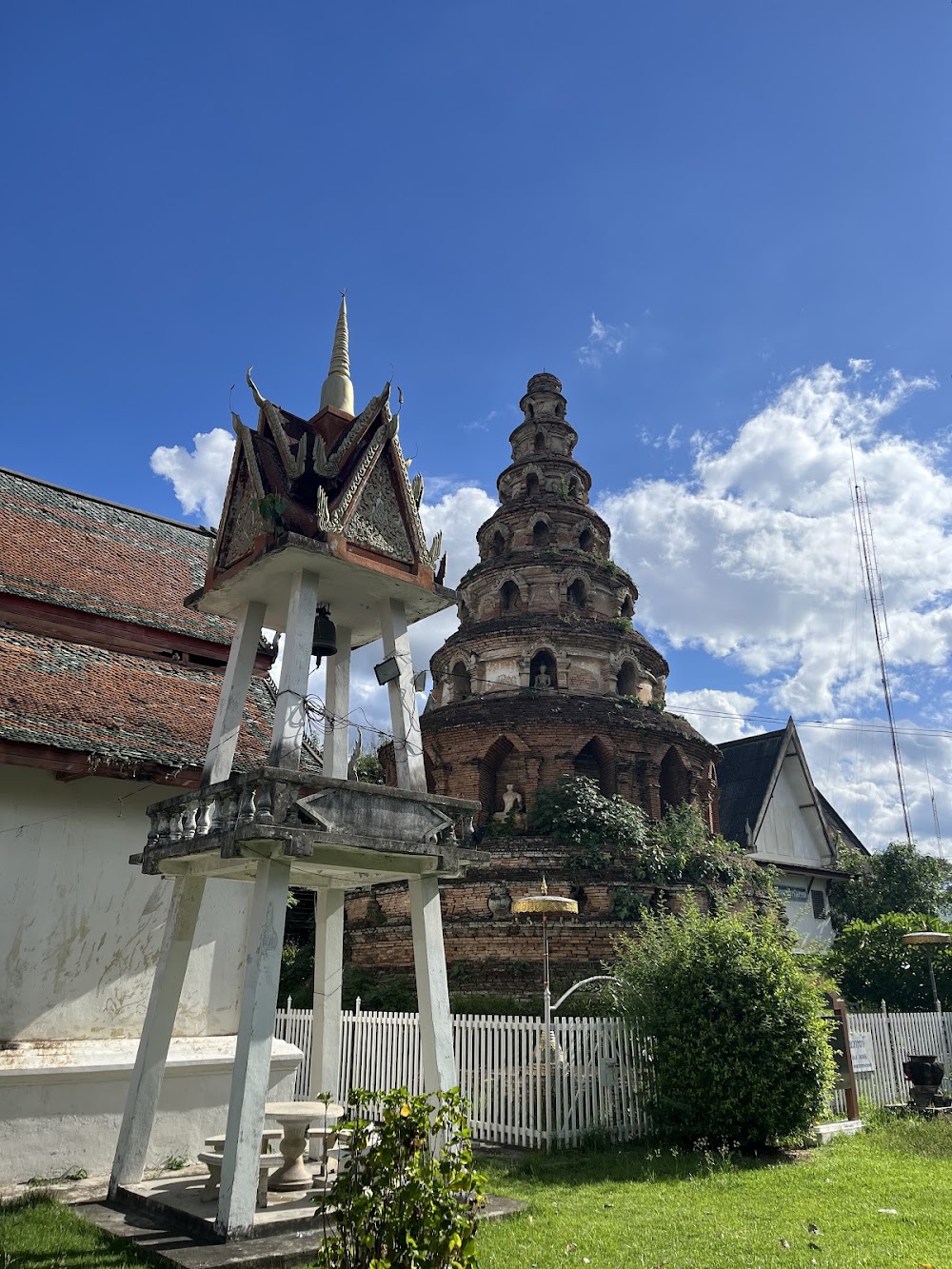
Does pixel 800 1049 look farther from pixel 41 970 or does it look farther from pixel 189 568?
pixel 189 568

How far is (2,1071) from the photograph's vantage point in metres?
8.08

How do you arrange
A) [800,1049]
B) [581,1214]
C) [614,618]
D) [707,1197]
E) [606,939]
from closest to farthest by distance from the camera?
[581,1214]
[707,1197]
[800,1049]
[606,939]
[614,618]

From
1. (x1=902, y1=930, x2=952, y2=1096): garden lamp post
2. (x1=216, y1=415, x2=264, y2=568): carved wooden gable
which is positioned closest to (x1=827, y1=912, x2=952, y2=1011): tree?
(x1=902, y1=930, x2=952, y2=1096): garden lamp post

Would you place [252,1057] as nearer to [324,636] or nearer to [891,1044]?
[324,636]

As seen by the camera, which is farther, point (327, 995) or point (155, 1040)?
point (327, 995)

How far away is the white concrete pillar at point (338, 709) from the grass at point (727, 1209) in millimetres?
3964

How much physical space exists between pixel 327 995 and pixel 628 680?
16027mm

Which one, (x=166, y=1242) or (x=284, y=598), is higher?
(x=284, y=598)

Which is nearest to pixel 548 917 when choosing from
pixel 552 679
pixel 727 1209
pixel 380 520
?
pixel 552 679

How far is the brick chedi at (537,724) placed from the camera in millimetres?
18078

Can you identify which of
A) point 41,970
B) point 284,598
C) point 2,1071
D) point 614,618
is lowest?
point 2,1071

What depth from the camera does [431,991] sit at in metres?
7.54

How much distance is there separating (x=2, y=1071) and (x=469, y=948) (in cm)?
Answer: 1104

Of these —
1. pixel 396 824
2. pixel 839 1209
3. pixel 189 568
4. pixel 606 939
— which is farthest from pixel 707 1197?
pixel 189 568
